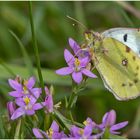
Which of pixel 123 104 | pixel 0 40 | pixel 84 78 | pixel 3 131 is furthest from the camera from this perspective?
pixel 0 40

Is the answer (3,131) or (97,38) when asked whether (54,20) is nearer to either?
(97,38)

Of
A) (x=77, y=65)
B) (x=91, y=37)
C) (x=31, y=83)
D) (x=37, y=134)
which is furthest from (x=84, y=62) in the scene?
(x=37, y=134)

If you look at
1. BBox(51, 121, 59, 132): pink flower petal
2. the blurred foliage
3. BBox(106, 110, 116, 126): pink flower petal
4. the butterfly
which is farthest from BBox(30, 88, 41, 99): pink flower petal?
the blurred foliage

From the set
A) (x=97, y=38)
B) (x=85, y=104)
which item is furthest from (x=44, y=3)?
(x=97, y=38)

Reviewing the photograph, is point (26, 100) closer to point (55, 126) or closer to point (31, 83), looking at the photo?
point (31, 83)

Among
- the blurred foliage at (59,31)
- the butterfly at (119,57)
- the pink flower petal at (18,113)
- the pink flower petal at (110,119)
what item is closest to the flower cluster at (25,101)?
the pink flower petal at (18,113)

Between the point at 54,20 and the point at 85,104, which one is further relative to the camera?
the point at 54,20

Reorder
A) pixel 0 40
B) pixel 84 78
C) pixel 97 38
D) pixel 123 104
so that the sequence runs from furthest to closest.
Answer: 1. pixel 0 40
2. pixel 123 104
3. pixel 97 38
4. pixel 84 78
